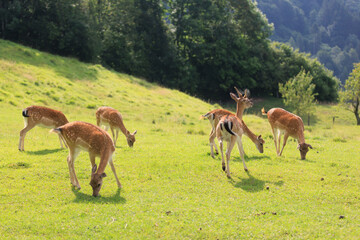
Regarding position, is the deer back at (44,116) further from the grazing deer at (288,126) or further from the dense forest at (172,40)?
the dense forest at (172,40)

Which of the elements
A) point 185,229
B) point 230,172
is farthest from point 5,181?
point 230,172

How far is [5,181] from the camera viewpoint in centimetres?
1043

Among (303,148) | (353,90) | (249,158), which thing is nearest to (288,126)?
(303,148)

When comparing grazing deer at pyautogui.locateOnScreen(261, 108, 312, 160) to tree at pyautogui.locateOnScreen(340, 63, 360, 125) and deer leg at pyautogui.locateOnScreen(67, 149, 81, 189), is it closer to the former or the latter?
deer leg at pyautogui.locateOnScreen(67, 149, 81, 189)

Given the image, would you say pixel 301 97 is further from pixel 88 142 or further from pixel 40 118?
pixel 88 142

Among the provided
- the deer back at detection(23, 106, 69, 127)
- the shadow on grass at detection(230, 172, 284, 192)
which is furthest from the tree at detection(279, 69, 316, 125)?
the deer back at detection(23, 106, 69, 127)

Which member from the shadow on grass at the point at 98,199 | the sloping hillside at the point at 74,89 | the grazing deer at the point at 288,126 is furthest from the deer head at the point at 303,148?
the sloping hillside at the point at 74,89

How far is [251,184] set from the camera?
37.0 ft

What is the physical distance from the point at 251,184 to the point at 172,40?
159 ft

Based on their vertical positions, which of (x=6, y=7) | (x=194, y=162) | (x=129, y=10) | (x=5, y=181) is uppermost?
(x=129, y=10)

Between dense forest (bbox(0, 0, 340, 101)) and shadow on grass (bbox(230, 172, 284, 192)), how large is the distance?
38.4 meters

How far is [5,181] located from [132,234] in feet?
16.4

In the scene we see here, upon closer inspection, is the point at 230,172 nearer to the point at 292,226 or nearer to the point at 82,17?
the point at 292,226

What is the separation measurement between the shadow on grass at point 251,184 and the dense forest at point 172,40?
38.4 metres
